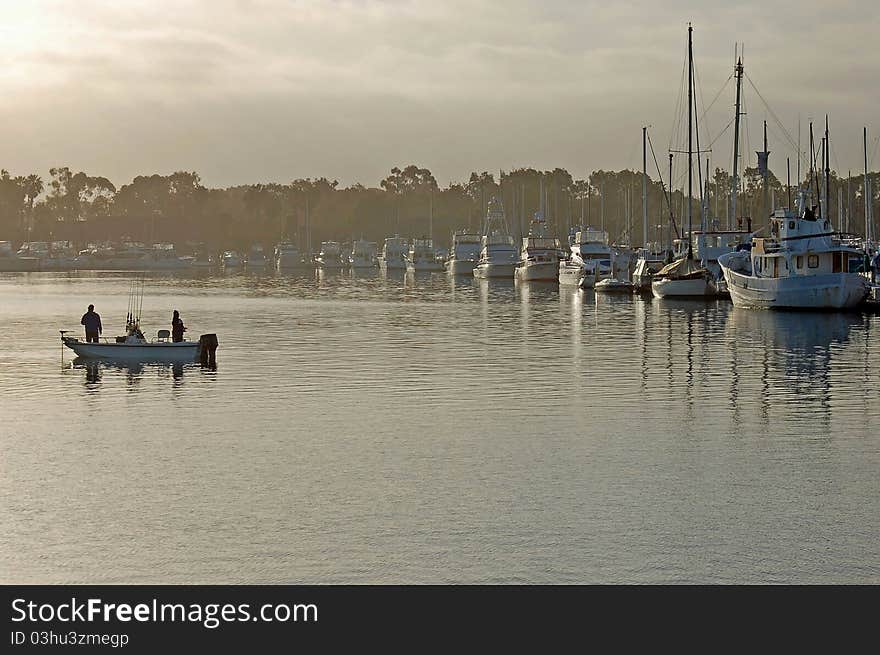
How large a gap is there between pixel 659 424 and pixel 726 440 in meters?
2.92

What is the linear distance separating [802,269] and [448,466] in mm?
59221

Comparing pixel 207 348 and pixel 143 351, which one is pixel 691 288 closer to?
pixel 207 348

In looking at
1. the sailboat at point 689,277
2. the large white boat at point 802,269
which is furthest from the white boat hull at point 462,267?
the large white boat at point 802,269

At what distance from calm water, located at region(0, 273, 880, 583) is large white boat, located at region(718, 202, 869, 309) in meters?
23.6

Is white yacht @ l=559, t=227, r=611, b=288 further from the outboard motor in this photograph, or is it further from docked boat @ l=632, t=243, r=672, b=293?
the outboard motor

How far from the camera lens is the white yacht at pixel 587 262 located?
126188 millimetres

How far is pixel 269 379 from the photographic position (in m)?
44.3

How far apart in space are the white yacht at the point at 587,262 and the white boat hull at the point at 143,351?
78572mm

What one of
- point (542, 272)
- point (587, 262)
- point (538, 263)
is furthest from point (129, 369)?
point (538, 263)

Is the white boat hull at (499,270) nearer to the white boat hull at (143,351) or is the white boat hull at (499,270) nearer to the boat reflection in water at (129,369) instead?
the boat reflection in water at (129,369)

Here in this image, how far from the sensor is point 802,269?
269 ft

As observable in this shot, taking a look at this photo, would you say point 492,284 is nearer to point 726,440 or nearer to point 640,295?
point 640,295

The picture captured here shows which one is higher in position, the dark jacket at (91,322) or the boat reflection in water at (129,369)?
the dark jacket at (91,322)
